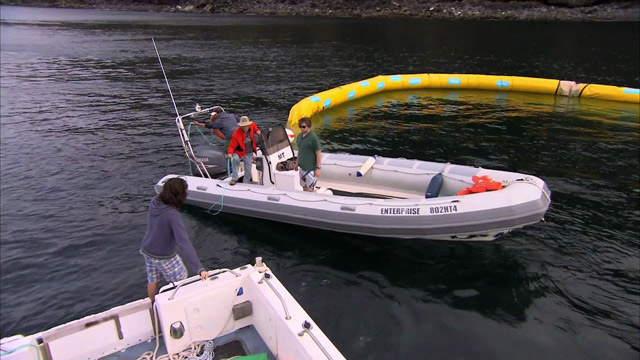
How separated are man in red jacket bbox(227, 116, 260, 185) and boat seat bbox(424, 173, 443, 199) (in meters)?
3.71

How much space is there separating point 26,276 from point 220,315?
548 cm

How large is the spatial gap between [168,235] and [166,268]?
0.55 meters

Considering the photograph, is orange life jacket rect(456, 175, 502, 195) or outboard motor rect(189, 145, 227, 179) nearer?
orange life jacket rect(456, 175, 502, 195)

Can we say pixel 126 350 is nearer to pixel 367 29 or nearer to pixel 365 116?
pixel 365 116

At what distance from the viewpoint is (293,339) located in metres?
4.47

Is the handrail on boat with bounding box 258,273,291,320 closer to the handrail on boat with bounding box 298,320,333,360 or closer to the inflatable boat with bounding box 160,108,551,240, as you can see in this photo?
the handrail on boat with bounding box 298,320,333,360

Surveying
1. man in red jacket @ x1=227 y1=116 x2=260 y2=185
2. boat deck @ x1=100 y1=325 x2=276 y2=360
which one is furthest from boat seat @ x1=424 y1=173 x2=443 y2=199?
boat deck @ x1=100 y1=325 x2=276 y2=360

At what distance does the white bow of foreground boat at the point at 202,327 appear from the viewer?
4578 millimetres

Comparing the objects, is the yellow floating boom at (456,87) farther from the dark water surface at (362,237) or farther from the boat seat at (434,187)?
the boat seat at (434,187)

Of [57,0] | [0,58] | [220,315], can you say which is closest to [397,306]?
[220,315]

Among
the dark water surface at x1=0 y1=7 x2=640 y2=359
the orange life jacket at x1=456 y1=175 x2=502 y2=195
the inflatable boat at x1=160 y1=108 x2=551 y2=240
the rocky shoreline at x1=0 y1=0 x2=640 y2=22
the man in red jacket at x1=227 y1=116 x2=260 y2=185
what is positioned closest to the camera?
the dark water surface at x1=0 y1=7 x2=640 y2=359

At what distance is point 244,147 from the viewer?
964cm

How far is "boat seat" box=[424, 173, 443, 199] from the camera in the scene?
923 centimetres

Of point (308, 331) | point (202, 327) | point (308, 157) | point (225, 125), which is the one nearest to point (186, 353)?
point (202, 327)
